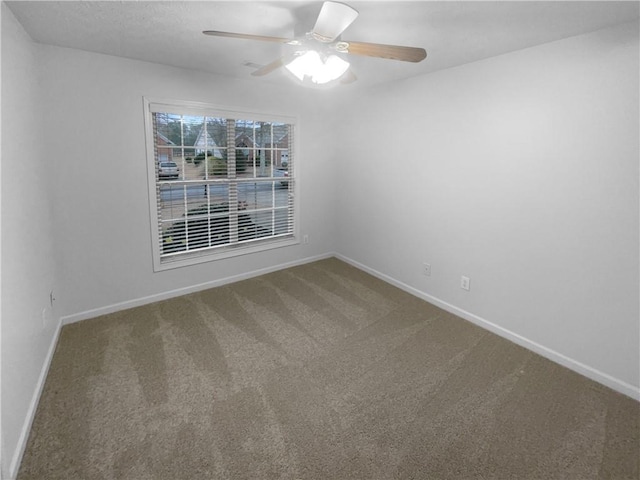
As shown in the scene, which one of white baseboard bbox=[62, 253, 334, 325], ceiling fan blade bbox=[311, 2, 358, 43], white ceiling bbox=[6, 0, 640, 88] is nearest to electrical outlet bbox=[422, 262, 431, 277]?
white baseboard bbox=[62, 253, 334, 325]

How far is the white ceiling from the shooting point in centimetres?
184

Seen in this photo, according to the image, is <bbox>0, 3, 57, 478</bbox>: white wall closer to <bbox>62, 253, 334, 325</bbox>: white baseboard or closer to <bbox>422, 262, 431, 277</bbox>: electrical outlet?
<bbox>62, 253, 334, 325</bbox>: white baseboard

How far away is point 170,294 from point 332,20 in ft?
9.73

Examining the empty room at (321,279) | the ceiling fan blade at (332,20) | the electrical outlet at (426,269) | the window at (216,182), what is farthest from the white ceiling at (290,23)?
the electrical outlet at (426,269)

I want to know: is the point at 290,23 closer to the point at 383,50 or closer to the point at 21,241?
the point at 383,50

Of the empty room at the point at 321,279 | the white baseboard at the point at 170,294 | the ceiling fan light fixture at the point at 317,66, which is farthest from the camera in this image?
the white baseboard at the point at 170,294

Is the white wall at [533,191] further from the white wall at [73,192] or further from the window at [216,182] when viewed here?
the white wall at [73,192]

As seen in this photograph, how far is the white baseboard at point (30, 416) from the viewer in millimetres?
1572

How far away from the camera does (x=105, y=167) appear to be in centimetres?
295

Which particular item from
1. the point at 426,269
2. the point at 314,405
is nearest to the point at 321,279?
the point at 426,269

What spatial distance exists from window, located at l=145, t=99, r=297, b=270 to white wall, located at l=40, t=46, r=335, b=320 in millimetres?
122

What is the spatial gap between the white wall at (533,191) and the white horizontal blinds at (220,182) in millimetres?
1385

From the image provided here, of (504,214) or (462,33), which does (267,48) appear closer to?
(462,33)

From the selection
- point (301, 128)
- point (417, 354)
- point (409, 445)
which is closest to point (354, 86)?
point (301, 128)
